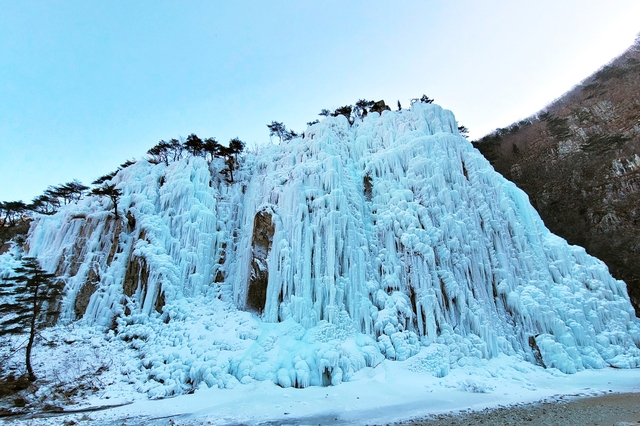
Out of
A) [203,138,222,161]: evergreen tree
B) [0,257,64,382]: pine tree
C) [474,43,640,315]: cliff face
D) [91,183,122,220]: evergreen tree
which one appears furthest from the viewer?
[203,138,222,161]: evergreen tree

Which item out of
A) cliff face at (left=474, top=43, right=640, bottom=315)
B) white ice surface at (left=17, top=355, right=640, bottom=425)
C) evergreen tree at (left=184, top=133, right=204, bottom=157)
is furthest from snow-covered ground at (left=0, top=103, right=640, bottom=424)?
cliff face at (left=474, top=43, right=640, bottom=315)

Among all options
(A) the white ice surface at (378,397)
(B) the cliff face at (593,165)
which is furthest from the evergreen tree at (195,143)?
(B) the cliff face at (593,165)

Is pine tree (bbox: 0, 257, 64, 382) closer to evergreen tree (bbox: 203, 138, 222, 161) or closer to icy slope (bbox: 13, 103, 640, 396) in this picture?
icy slope (bbox: 13, 103, 640, 396)

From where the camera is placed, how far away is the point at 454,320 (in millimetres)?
12258

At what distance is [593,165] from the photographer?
76.8 feet

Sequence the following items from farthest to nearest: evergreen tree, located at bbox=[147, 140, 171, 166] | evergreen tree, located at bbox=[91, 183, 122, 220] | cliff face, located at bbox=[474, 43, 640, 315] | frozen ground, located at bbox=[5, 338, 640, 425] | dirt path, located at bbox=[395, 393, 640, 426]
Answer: evergreen tree, located at bbox=[147, 140, 171, 166] → cliff face, located at bbox=[474, 43, 640, 315] → evergreen tree, located at bbox=[91, 183, 122, 220] → frozen ground, located at bbox=[5, 338, 640, 425] → dirt path, located at bbox=[395, 393, 640, 426]

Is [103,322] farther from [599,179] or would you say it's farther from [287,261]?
[599,179]

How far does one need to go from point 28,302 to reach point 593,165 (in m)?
33.6

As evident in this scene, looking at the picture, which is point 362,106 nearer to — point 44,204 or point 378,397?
point 378,397

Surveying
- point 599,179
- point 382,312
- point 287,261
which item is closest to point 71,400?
point 287,261

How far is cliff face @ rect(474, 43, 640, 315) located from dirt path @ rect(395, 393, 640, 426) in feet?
35.0

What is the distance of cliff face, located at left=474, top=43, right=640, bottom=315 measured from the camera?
18.8 meters

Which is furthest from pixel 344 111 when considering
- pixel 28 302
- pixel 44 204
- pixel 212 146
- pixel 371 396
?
pixel 44 204

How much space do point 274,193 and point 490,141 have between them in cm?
2700
